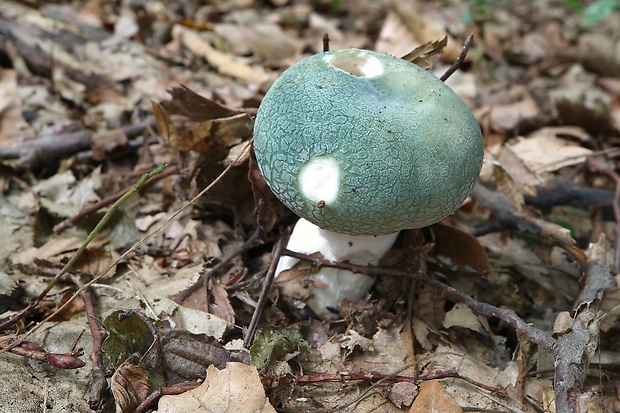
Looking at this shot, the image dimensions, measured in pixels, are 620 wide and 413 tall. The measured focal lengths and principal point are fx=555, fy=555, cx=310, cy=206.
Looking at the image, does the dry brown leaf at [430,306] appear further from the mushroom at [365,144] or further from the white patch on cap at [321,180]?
the white patch on cap at [321,180]

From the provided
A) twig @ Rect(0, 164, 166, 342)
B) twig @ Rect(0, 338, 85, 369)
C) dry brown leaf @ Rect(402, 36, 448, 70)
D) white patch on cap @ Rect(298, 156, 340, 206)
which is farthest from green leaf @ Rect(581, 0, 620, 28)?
twig @ Rect(0, 338, 85, 369)

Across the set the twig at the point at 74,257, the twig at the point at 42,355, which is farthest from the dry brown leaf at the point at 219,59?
the twig at the point at 42,355

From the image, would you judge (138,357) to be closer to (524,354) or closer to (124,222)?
(124,222)

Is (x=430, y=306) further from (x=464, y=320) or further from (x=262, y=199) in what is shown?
(x=262, y=199)

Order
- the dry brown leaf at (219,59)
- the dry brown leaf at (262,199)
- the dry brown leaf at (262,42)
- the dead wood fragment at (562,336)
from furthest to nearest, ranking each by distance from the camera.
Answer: the dry brown leaf at (262,42) → the dry brown leaf at (219,59) → the dry brown leaf at (262,199) → the dead wood fragment at (562,336)

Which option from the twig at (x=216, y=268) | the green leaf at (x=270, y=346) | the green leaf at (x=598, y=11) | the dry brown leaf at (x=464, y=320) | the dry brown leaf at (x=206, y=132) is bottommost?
the dry brown leaf at (x=464, y=320)
